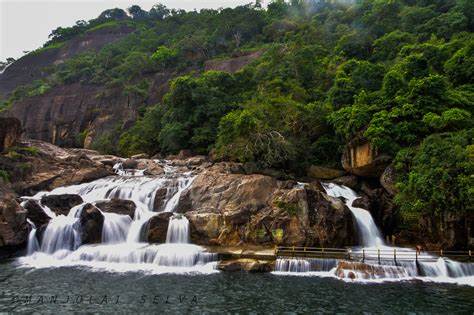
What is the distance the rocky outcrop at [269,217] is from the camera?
25.2m

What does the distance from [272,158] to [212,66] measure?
1672 inches

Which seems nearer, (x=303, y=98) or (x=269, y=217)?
(x=269, y=217)

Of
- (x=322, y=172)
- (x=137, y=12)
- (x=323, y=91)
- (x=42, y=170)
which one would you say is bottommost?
(x=42, y=170)

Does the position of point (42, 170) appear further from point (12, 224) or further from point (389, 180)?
point (389, 180)

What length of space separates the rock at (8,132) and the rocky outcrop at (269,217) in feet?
64.7

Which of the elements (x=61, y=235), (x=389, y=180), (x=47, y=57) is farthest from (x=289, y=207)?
(x=47, y=57)

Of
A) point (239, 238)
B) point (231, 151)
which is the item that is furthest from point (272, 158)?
point (239, 238)

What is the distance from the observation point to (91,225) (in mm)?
26859

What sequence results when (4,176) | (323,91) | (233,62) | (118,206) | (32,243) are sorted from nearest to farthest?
(32,243) < (118,206) < (4,176) < (323,91) < (233,62)

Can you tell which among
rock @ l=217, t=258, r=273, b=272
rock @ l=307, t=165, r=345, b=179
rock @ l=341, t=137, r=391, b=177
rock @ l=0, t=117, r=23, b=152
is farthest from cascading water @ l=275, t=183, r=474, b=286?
rock @ l=0, t=117, r=23, b=152

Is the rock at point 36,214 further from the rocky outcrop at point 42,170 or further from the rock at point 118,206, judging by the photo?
the rocky outcrop at point 42,170

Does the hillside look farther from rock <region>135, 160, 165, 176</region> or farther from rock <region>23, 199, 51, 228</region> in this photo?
rock <region>23, 199, 51, 228</region>

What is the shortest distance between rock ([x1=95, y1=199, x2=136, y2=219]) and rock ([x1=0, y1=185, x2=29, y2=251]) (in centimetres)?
490

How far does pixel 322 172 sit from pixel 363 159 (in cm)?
498
